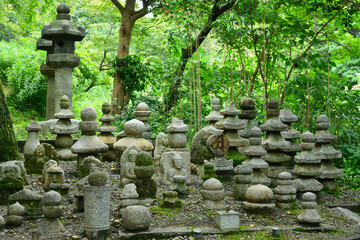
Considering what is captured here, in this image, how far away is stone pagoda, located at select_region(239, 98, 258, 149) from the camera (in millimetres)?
7150

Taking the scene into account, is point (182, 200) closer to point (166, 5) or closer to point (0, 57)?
point (166, 5)

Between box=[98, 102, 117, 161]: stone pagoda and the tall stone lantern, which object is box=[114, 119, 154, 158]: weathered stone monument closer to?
box=[98, 102, 117, 161]: stone pagoda

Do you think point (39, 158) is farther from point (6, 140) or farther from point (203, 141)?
point (203, 141)

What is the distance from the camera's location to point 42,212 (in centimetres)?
457

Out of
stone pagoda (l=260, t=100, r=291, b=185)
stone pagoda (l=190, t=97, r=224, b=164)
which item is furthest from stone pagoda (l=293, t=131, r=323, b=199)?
stone pagoda (l=190, t=97, r=224, b=164)

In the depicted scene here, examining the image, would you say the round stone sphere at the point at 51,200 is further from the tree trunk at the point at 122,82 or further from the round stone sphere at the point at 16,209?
the tree trunk at the point at 122,82

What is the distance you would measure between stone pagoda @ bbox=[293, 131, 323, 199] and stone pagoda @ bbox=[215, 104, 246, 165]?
105 cm

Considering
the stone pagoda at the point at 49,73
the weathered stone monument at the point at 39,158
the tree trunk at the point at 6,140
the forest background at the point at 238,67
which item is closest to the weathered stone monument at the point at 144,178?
the weathered stone monument at the point at 39,158

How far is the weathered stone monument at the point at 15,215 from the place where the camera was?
4.28 meters

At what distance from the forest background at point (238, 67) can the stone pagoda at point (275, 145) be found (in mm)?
1362

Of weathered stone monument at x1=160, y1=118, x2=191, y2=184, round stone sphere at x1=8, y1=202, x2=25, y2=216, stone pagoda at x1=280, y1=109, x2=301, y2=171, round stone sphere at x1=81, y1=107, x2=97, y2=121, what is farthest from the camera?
stone pagoda at x1=280, y1=109, x2=301, y2=171

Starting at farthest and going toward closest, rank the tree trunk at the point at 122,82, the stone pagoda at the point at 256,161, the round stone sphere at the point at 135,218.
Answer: the tree trunk at the point at 122,82, the stone pagoda at the point at 256,161, the round stone sphere at the point at 135,218

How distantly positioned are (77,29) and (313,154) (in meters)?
5.17

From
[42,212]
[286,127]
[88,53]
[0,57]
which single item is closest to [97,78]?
[88,53]
